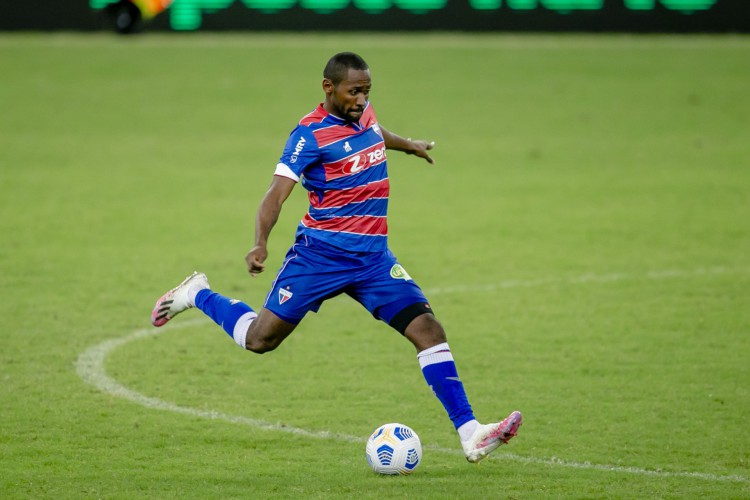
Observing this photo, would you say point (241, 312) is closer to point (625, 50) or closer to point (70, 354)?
point (70, 354)

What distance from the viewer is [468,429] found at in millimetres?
6203

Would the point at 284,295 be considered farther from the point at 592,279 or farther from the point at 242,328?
the point at 592,279

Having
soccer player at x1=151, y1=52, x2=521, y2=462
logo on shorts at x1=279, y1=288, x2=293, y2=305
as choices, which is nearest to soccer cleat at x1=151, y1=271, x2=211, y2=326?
soccer player at x1=151, y1=52, x2=521, y2=462

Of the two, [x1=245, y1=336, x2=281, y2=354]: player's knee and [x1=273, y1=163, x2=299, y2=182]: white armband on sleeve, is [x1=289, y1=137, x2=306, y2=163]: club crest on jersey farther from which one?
[x1=245, y1=336, x2=281, y2=354]: player's knee

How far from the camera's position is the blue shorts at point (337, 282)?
652 cm

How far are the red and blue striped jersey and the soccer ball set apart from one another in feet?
3.38

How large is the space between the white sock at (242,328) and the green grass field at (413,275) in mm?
611

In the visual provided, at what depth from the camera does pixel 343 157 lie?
646 cm

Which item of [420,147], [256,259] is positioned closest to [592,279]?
[420,147]

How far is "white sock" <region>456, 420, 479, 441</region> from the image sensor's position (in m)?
6.18

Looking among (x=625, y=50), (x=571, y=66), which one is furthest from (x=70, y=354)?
(x=625, y=50)

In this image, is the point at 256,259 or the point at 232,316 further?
the point at 232,316

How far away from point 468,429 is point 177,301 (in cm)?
213

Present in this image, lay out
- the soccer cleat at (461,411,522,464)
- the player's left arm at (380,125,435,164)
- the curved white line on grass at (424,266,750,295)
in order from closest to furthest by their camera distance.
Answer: the soccer cleat at (461,411,522,464) → the player's left arm at (380,125,435,164) → the curved white line on grass at (424,266,750,295)
